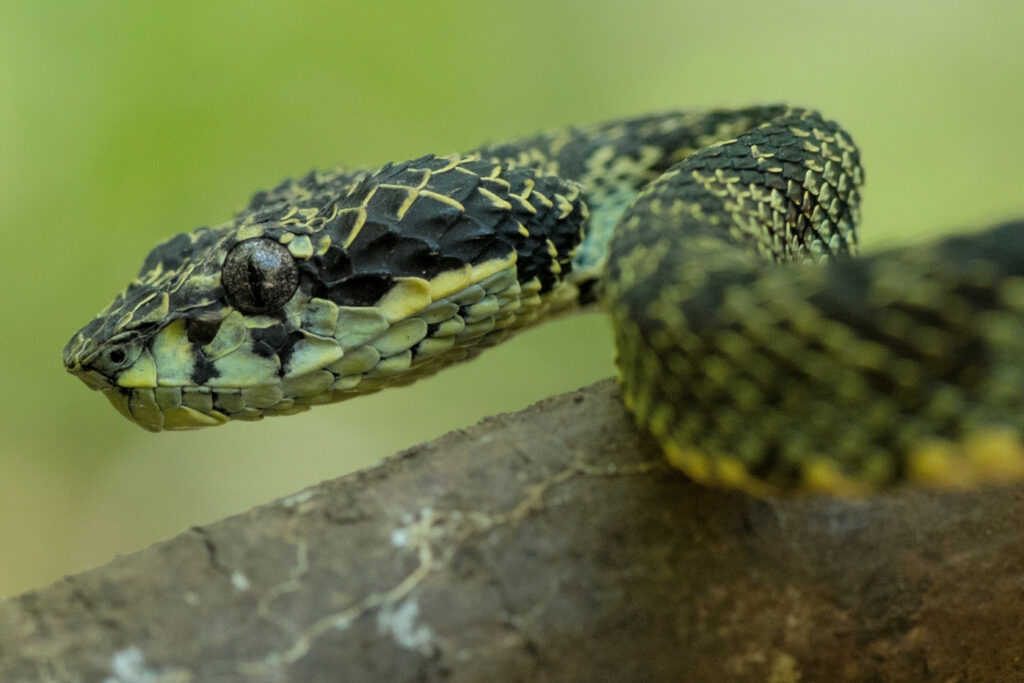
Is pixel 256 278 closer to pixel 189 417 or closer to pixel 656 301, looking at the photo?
pixel 189 417

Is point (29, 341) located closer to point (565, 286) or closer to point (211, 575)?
point (565, 286)

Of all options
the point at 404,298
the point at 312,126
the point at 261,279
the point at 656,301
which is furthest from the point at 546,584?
the point at 312,126

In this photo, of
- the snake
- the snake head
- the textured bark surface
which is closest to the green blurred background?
the snake

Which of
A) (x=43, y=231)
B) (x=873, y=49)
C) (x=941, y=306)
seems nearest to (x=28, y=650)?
(x=941, y=306)

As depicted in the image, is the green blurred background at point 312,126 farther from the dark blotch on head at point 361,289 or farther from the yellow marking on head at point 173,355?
the dark blotch on head at point 361,289

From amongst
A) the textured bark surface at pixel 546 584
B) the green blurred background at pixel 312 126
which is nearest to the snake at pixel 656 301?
the textured bark surface at pixel 546 584
